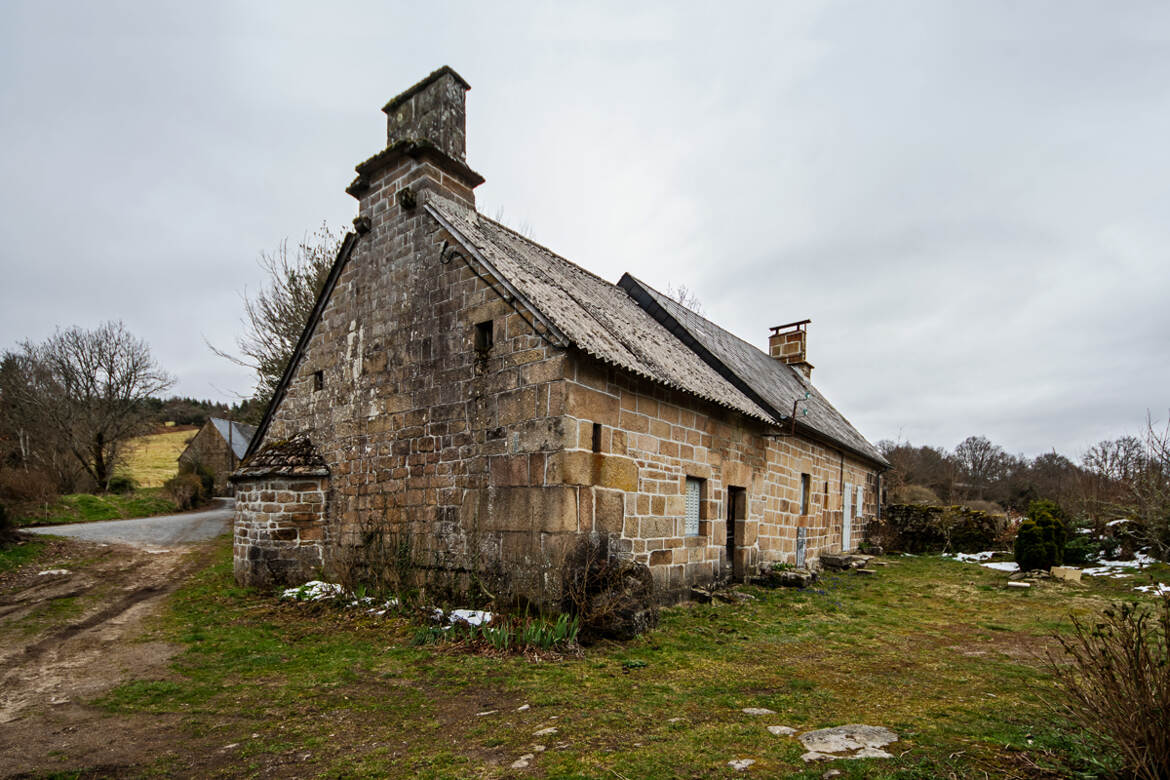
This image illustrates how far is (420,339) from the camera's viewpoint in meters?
9.51

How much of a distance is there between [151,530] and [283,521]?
489 inches

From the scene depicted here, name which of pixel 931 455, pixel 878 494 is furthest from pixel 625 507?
pixel 931 455

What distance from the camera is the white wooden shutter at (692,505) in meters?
10.1

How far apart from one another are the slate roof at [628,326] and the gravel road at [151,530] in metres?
13.8

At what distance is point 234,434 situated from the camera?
125ft

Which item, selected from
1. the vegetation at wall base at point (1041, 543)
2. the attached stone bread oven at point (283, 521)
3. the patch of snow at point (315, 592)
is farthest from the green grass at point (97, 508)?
the vegetation at wall base at point (1041, 543)

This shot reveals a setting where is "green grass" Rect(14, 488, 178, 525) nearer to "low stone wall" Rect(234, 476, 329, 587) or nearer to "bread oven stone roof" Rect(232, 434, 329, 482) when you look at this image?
"bread oven stone roof" Rect(232, 434, 329, 482)

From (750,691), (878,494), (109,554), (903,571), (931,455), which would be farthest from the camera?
(931,455)

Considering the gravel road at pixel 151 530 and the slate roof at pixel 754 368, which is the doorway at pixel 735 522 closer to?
the slate roof at pixel 754 368

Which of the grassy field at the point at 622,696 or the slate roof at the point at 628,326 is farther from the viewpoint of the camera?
the slate roof at the point at 628,326

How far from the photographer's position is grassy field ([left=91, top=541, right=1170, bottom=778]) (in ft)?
12.5

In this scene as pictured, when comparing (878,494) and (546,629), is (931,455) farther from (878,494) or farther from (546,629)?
(546,629)

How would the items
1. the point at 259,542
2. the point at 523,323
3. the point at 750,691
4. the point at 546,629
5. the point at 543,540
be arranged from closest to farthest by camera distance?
the point at 750,691 < the point at 546,629 < the point at 543,540 < the point at 523,323 < the point at 259,542

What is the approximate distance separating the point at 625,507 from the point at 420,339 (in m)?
4.17
